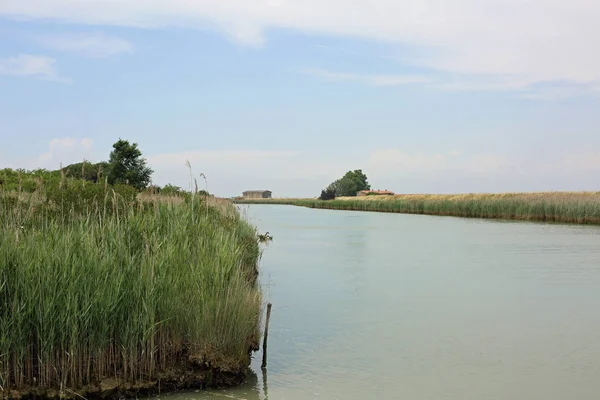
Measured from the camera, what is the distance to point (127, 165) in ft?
132

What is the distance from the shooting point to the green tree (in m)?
38.8

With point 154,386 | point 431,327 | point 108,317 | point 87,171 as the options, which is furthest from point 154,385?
point 87,171

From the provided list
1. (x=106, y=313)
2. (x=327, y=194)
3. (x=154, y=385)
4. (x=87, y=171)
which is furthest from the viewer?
(x=327, y=194)

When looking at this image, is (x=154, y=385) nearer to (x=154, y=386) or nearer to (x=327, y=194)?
(x=154, y=386)

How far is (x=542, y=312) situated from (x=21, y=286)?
28.2 feet

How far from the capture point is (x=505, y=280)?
14719 mm

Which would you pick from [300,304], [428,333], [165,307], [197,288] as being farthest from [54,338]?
[300,304]

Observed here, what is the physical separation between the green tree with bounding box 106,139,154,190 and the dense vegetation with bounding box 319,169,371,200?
249ft

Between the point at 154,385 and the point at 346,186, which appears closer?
the point at 154,385

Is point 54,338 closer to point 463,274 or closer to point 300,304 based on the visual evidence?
point 300,304

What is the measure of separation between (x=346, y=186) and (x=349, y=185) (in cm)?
61

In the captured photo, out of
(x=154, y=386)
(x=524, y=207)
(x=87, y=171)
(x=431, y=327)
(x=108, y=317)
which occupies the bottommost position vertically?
(x=431, y=327)

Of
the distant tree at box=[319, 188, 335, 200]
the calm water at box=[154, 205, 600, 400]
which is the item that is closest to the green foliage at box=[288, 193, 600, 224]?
the calm water at box=[154, 205, 600, 400]

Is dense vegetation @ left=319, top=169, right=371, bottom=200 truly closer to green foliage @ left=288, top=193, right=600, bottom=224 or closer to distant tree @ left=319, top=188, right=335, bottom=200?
distant tree @ left=319, top=188, right=335, bottom=200
